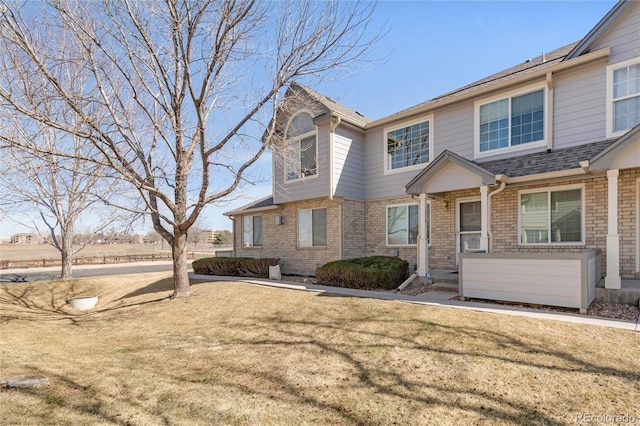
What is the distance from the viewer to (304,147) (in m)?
13.5

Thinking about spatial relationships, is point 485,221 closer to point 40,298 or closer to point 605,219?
point 605,219

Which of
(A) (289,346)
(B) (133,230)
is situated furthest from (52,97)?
(A) (289,346)

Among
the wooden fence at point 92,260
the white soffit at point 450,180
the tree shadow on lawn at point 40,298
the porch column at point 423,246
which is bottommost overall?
the wooden fence at point 92,260

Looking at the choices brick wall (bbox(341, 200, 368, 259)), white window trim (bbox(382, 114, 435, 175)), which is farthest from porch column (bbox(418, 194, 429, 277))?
brick wall (bbox(341, 200, 368, 259))

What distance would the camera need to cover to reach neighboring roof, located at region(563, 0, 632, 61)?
8.14 meters

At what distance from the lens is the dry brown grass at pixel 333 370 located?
3475 mm

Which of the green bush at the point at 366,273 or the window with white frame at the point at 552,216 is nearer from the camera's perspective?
the window with white frame at the point at 552,216

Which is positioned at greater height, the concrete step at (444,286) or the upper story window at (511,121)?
the upper story window at (511,121)

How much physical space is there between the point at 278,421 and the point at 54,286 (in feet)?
49.2

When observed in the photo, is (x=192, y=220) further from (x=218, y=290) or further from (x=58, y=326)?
(x=58, y=326)

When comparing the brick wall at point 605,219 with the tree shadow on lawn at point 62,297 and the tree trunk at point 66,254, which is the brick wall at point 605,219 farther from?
the tree trunk at point 66,254

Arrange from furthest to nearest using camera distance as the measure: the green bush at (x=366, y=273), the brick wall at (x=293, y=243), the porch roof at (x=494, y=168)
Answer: the brick wall at (x=293, y=243), the green bush at (x=366, y=273), the porch roof at (x=494, y=168)

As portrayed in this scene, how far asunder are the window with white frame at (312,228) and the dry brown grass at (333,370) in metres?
5.67

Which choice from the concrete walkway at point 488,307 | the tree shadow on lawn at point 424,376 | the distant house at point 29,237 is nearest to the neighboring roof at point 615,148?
the concrete walkway at point 488,307
